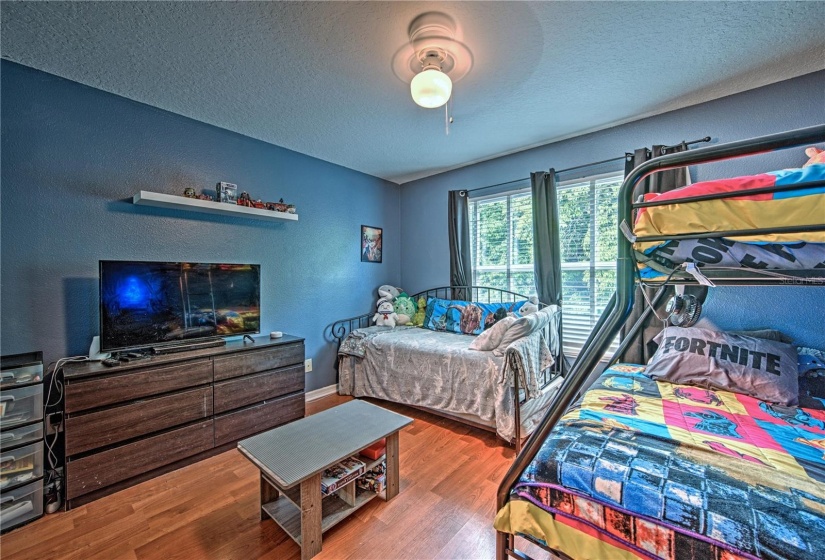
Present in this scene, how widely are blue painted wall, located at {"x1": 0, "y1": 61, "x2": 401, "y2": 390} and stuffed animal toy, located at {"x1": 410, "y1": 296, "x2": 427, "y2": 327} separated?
1052mm

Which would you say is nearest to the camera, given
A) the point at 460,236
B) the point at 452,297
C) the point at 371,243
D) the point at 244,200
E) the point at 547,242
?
the point at 244,200

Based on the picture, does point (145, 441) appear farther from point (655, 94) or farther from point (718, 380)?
point (655, 94)

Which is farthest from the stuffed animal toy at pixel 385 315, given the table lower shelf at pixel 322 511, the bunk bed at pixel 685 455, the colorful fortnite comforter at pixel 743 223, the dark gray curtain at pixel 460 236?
the colorful fortnite comforter at pixel 743 223

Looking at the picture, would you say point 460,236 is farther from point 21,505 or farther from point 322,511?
point 21,505

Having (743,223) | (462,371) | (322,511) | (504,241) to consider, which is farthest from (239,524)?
(504,241)

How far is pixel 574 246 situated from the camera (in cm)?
294

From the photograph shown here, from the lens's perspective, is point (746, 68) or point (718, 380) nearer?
point (718, 380)

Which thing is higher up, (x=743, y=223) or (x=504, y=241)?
(x=504, y=241)

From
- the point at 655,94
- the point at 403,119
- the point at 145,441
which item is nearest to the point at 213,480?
the point at 145,441

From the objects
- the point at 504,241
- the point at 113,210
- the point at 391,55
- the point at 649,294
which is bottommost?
the point at 649,294

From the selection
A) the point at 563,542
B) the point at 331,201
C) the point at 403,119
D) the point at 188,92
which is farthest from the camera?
the point at 331,201

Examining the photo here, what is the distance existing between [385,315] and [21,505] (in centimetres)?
273

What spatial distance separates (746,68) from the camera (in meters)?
1.92

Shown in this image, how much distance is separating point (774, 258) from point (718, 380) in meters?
1.02
